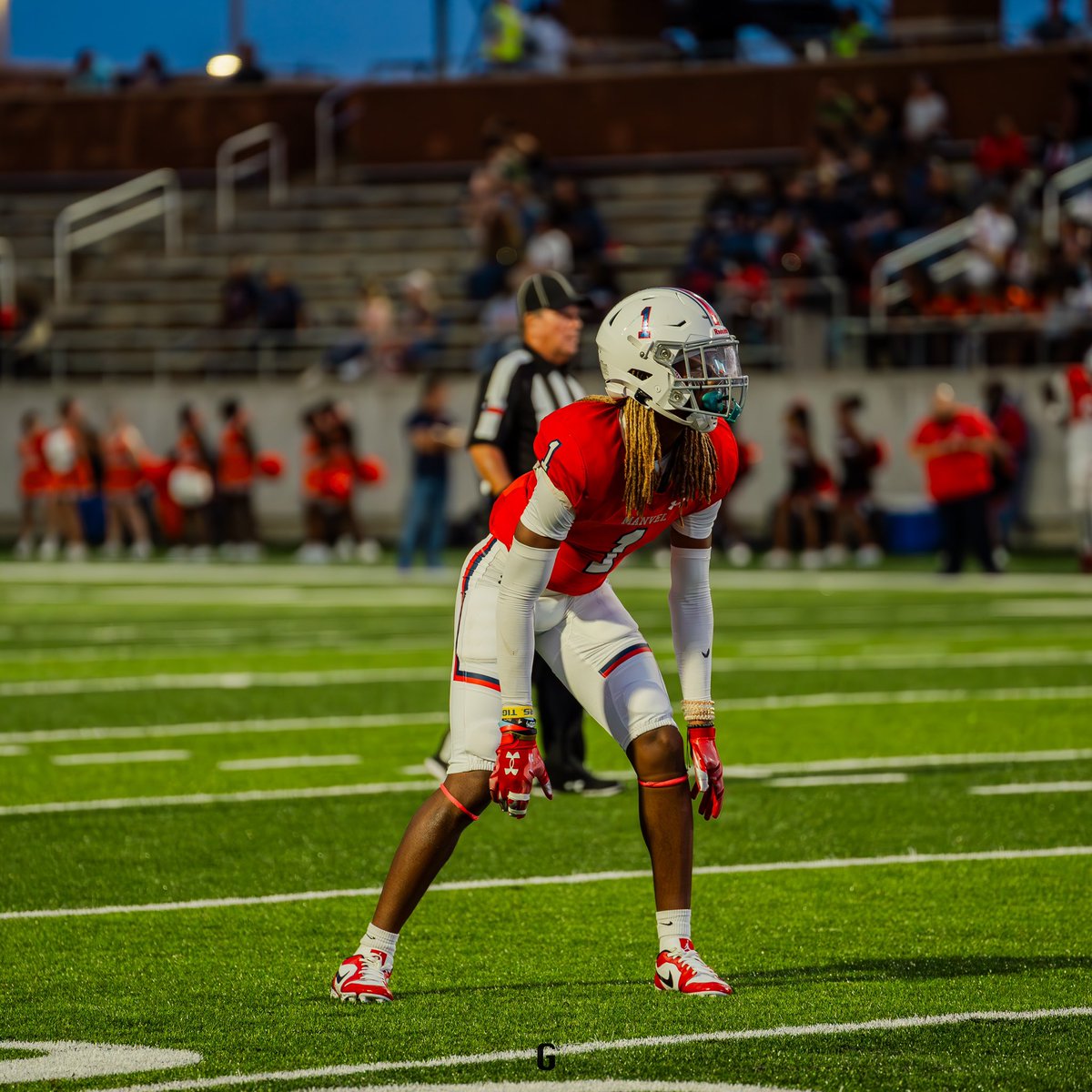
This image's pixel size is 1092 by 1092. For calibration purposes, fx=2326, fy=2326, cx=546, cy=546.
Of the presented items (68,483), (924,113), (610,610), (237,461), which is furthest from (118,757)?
(924,113)

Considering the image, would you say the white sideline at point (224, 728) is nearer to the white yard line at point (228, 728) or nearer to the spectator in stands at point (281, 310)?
the white yard line at point (228, 728)

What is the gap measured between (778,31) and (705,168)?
442 centimetres

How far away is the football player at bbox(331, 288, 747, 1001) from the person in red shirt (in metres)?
15.0

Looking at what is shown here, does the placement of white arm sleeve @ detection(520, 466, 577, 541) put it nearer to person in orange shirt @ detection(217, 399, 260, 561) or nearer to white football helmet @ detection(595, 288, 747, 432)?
white football helmet @ detection(595, 288, 747, 432)

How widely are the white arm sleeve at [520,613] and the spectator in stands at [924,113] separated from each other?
2544 cm

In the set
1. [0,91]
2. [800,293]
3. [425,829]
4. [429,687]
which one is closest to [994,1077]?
[425,829]

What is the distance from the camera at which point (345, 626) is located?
17031 mm

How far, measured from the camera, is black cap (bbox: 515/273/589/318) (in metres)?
8.98

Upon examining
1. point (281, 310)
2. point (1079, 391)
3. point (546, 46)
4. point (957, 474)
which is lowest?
point (957, 474)

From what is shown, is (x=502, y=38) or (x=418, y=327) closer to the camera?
(x=418, y=327)

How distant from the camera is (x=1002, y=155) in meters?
28.5

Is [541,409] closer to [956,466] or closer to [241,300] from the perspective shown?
[956,466]

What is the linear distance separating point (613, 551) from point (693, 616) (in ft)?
0.90

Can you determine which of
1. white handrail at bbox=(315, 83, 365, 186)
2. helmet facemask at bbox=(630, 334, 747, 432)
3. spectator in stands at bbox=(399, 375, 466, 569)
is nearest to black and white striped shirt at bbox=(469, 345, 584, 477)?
helmet facemask at bbox=(630, 334, 747, 432)
